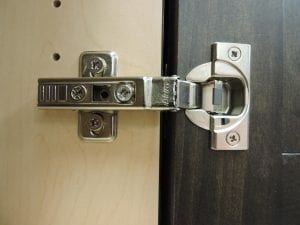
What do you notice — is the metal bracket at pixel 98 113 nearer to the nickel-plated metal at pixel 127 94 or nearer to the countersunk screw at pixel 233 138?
the nickel-plated metal at pixel 127 94

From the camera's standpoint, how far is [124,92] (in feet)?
1.10

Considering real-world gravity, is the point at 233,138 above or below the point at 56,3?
below

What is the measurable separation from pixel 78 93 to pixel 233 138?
0.21 meters

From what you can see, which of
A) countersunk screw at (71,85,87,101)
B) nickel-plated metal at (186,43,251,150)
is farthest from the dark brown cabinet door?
countersunk screw at (71,85,87,101)

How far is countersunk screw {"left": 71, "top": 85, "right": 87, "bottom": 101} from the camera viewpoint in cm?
35

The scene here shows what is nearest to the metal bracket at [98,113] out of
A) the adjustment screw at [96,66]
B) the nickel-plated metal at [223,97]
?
the adjustment screw at [96,66]

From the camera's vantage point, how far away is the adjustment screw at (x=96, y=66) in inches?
14.6

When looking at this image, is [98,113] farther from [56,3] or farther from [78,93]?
[56,3]

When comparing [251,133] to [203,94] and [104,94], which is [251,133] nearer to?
[203,94]

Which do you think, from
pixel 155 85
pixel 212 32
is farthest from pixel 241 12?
pixel 155 85

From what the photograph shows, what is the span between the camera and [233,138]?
35cm

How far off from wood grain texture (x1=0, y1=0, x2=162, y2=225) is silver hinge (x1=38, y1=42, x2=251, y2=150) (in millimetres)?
40

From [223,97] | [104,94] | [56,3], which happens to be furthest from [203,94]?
[56,3]

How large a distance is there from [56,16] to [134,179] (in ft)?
0.86
